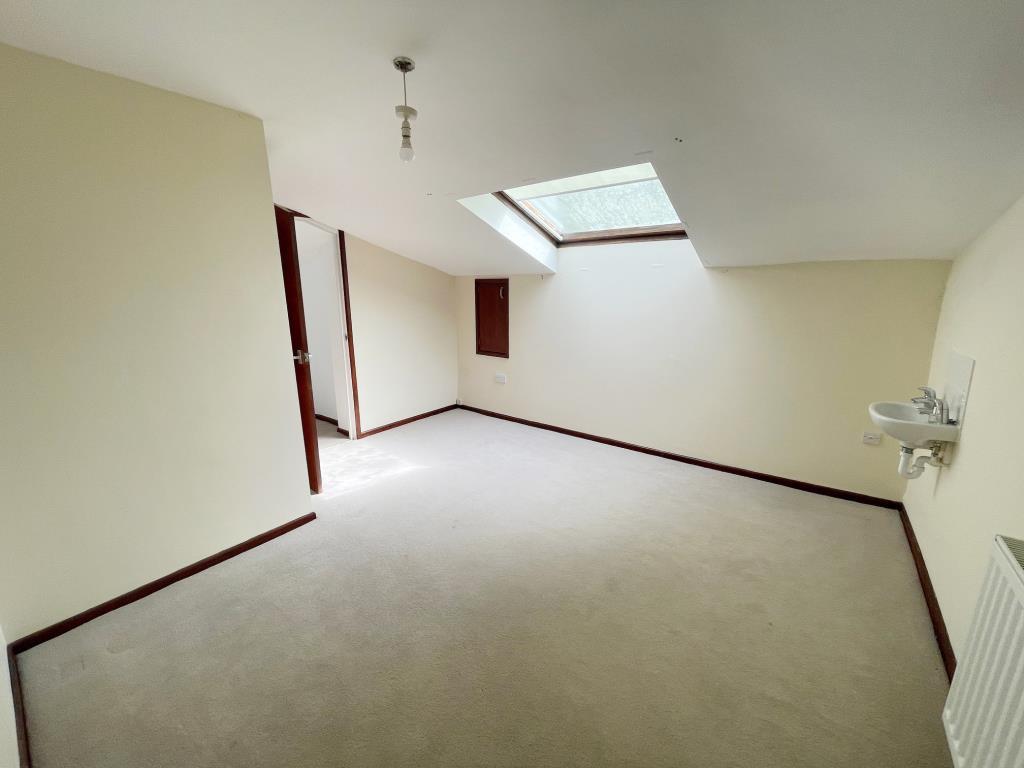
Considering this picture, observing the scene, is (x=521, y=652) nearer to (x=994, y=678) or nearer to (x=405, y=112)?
(x=994, y=678)

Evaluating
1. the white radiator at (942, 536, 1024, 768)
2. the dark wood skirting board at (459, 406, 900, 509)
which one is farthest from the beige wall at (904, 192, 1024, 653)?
the dark wood skirting board at (459, 406, 900, 509)

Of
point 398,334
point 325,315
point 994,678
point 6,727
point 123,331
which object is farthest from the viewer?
point 398,334

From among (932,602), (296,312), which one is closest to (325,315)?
(296,312)

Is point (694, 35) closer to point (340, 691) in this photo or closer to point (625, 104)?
point (625, 104)

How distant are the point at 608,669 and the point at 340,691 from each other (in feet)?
3.20

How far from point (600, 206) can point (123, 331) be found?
297 centimetres

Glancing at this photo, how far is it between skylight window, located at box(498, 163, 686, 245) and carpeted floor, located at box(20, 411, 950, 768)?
215 cm

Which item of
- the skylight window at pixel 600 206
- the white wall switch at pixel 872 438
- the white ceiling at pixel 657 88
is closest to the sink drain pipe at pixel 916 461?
the white wall switch at pixel 872 438

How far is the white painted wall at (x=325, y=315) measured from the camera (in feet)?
12.2

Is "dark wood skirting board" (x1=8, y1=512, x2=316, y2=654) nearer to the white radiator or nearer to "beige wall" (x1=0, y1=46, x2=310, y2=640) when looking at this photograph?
"beige wall" (x1=0, y1=46, x2=310, y2=640)

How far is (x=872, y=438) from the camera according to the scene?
270 centimetres

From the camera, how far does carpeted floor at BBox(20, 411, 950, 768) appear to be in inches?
50.8

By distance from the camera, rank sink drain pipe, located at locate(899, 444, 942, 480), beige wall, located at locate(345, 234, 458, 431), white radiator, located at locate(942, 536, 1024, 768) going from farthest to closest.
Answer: beige wall, located at locate(345, 234, 458, 431), sink drain pipe, located at locate(899, 444, 942, 480), white radiator, located at locate(942, 536, 1024, 768)

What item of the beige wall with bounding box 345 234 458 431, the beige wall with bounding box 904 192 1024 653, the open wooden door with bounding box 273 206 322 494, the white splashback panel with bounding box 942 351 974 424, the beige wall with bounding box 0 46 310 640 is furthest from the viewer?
the beige wall with bounding box 345 234 458 431
